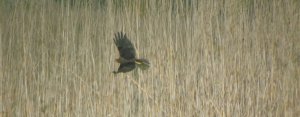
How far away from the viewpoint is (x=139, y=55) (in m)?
2.94

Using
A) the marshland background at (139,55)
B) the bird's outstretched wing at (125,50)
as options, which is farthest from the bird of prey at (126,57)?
the marshland background at (139,55)

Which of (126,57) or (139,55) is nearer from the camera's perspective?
(126,57)

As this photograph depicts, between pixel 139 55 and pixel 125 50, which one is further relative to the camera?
pixel 139 55

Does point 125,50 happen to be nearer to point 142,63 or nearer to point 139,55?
point 142,63

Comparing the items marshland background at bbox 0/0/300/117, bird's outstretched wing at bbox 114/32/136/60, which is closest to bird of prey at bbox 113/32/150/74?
bird's outstretched wing at bbox 114/32/136/60

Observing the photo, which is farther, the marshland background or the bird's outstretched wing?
the marshland background

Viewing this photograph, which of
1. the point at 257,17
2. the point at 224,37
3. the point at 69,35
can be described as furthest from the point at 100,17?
the point at 257,17

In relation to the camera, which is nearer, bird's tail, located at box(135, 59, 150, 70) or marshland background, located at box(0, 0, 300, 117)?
bird's tail, located at box(135, 59, 150, 70)

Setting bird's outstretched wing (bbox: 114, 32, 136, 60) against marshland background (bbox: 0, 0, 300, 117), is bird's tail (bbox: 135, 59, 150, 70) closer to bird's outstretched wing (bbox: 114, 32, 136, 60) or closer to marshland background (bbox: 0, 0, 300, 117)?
bird's outstretched wing (bbox: 114, 32, 136, 60)

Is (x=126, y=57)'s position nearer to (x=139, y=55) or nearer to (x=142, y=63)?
(x=142, y=63)

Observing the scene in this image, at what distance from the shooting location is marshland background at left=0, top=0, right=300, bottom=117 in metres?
2.96

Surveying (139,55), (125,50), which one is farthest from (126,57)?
(139,55)

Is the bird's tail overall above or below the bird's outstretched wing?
below

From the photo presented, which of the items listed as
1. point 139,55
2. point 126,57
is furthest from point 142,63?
point 139,55
